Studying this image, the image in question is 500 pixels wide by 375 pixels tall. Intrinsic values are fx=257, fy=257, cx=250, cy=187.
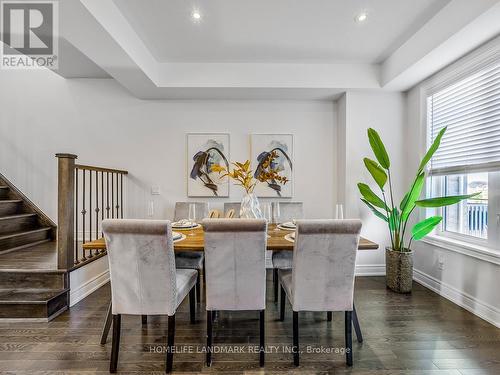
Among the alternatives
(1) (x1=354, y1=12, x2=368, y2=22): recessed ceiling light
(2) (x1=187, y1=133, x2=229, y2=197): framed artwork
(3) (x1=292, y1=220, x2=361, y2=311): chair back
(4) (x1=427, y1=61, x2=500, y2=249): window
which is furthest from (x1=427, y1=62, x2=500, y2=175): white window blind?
(2) (x1=187, y1=133, x2=229, y2=197): framed artwork

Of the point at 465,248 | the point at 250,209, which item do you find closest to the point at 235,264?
the point at 250,209

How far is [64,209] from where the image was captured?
247 cm

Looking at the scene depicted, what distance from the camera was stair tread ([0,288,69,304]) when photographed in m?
2.30

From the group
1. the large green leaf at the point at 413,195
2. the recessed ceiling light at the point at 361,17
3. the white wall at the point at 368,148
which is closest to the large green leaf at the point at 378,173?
the large green leaf at the point at 413,195

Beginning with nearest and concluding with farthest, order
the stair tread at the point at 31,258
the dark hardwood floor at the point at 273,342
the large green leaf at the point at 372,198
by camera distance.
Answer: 1. the dark hardwood floor at the point at 273,342
2. the stair tread at the point at 31,258
3. the large green leaf at the point at 372,198

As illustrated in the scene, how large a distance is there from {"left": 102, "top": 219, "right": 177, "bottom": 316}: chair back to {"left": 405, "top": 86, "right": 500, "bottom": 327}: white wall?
2.75m

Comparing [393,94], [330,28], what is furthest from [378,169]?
[330,28]

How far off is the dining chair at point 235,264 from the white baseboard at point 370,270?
7.24 feet

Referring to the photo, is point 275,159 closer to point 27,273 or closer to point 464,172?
point 464,172

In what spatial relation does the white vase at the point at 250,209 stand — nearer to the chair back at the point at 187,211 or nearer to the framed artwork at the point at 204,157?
the chair back at the point at 187,211

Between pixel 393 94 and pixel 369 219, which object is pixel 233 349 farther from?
pixel 393 94

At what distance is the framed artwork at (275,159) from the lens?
371 centimetres

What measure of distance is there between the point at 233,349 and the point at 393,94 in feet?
11.7

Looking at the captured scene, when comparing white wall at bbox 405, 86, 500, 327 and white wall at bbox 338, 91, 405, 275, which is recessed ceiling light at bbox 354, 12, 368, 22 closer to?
white wall at bbox 338, 91, 405, 275
